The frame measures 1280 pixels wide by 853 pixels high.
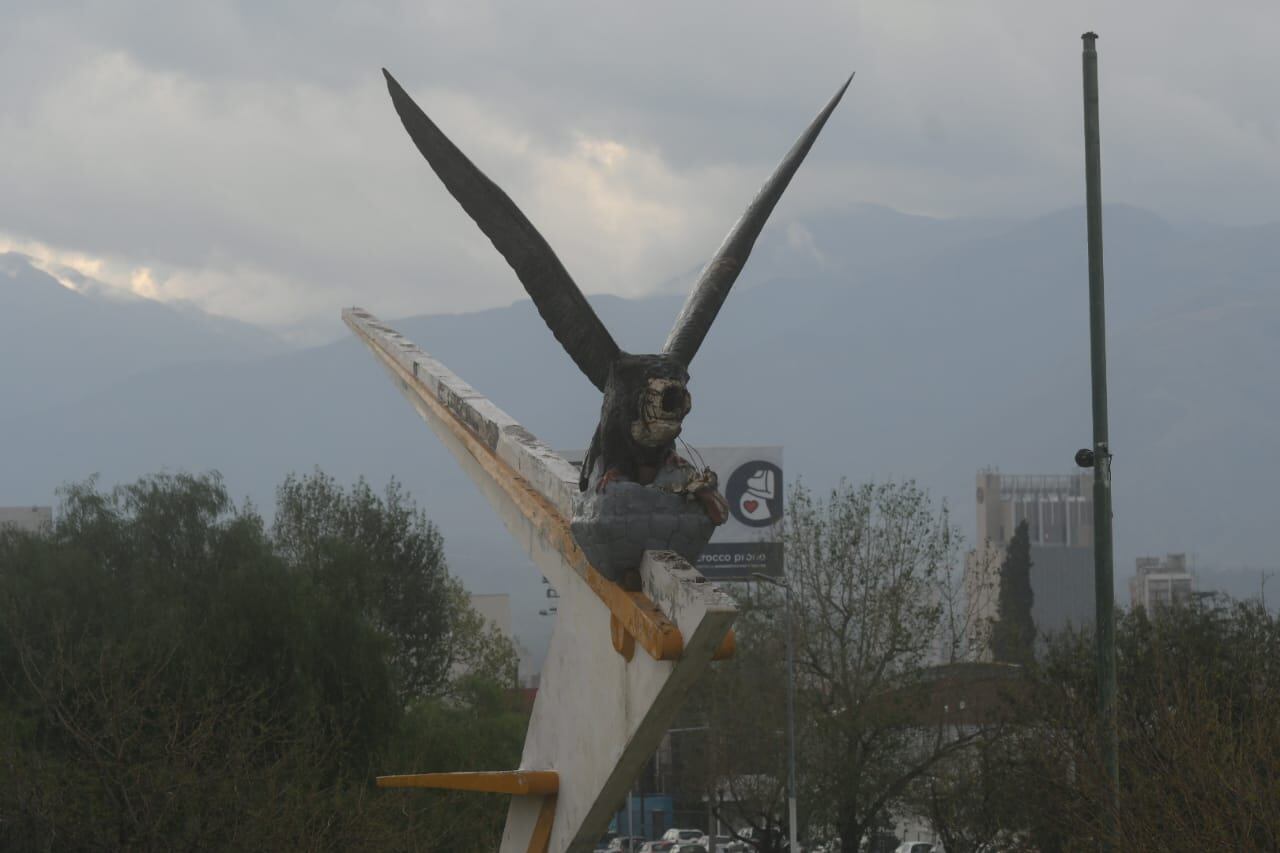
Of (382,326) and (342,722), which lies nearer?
(382,326)

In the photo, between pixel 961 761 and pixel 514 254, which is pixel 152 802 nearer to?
pixel 514 254

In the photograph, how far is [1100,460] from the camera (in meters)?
15.5

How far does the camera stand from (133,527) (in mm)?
34812

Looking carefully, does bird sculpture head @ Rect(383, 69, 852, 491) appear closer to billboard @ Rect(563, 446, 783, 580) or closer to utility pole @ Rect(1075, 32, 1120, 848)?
utility pole @ Rect(1075, 32, 1120, 848)

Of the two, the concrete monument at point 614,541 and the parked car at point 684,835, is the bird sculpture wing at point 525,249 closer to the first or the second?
the concrete monument at point 614,541

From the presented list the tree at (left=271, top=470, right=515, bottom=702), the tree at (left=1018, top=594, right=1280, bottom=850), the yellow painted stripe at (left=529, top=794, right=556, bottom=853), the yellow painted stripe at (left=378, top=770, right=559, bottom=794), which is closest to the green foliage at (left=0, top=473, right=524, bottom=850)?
the yellow painted stripe at (left=378, top=770, right=559, bottom=794)

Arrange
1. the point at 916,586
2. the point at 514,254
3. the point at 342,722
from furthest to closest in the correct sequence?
the point at 916,586 < the point at 342,722 < the point at 514,254

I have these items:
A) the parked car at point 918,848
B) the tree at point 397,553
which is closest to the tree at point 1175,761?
the parked car at point 918,848

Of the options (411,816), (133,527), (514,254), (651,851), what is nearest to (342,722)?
(133,527)

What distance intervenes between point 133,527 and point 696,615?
26.7 metres

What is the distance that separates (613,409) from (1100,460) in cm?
614

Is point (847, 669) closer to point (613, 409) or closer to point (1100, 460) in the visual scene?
point (1100, 460)

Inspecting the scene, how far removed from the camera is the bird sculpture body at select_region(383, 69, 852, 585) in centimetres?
1127

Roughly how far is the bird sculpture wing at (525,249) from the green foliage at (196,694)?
8.93 metres
